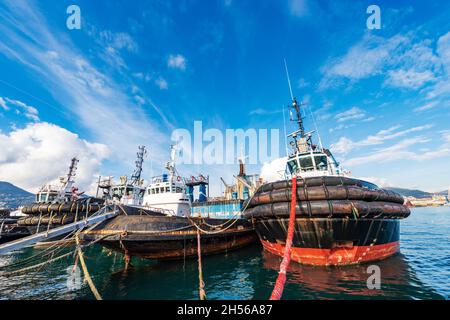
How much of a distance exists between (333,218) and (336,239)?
115 cm

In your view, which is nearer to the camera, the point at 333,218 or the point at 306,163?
the point at 333,218

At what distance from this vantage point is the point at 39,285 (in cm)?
1041

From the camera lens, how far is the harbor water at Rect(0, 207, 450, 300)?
809cm

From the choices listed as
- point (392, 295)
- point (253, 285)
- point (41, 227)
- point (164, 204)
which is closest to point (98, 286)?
point (253, 285)

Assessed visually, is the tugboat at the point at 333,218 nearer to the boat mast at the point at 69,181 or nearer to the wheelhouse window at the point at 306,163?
the wheelhouse window at the point at 306,163

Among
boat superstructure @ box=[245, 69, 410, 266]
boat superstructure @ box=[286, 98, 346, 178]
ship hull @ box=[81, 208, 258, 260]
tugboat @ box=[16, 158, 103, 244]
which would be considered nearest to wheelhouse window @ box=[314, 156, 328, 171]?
boat superstructure @ box=[286, 98, 346, 178]

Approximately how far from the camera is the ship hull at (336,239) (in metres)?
10.3

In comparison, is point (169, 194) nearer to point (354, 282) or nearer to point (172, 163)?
point (172, 163)

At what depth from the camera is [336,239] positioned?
10406mm

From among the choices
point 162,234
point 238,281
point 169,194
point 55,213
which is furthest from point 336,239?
point 55,213

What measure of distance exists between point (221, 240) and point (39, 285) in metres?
10.8

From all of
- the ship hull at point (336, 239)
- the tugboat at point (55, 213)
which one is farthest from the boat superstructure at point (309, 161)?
the tugboat at point (55, 213)

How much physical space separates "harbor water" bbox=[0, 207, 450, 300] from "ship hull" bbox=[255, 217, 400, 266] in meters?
0.52

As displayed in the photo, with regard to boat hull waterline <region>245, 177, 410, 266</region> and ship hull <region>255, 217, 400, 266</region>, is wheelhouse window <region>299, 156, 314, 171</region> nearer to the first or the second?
boat hull waterline <region>245, 177, 410, 266</region>
